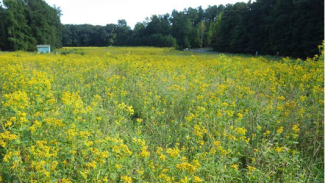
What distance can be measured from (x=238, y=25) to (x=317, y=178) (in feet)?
123

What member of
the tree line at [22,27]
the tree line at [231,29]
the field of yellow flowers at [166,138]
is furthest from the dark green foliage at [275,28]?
the tree line at [22,27]

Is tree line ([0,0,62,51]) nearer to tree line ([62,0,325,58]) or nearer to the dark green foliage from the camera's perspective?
tree line ([62,0,325,58])

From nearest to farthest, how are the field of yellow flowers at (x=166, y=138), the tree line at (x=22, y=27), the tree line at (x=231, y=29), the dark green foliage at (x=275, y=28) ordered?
the field of yellow flowers at (x=166, y=138)
the dark green foliage at (x=275, y=28)
the tree line at (x=231, y=29)
the tree line at (x=22, y=27)

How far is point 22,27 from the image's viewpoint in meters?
43.7

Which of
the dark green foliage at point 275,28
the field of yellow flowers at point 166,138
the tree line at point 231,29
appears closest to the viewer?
the field of yellow flowers at point 166,138

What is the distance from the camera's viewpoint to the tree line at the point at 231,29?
69.8 feet

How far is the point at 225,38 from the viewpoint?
A: 4172 centimetres

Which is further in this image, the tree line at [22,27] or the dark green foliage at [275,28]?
the tree line at [22,27]

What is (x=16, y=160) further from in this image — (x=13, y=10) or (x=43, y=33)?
(x=43, y=33)

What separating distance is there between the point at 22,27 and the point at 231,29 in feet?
127

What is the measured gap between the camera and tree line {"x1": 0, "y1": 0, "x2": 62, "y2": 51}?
1618 inches

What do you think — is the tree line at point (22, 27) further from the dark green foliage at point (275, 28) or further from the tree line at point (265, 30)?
the dark green foliage at point (275, 28)

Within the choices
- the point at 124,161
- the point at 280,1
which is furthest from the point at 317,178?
the point at 280,1

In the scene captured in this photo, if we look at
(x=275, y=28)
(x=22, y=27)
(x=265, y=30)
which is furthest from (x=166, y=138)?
(x=22, y=27)
